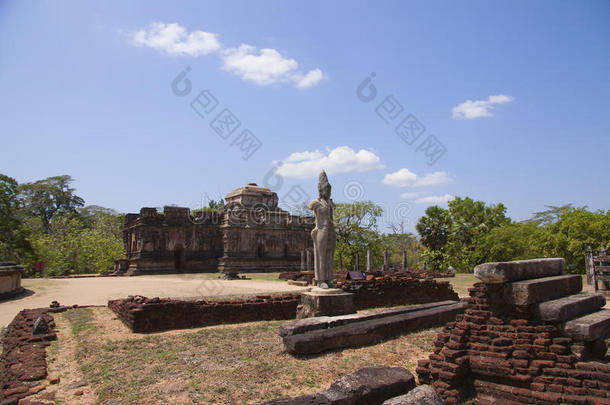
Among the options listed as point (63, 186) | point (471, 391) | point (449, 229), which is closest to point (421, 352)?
point (471, 391)

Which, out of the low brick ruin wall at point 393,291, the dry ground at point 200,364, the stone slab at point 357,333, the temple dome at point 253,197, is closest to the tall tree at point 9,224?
the dry ground at point 200,364

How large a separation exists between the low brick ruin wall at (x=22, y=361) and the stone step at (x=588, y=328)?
6218mm

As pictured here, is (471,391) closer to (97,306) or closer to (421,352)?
(421,352)

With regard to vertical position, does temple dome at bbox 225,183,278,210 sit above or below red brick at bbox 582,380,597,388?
above

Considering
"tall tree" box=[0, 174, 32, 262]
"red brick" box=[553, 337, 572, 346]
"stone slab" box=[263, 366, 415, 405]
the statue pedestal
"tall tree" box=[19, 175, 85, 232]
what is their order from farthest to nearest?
"tall tree" box=[19, 175, 85, 232] → "tall tree" box=[0, 174, 32, 262] → the statue pedestal → "red brick" box=[553, 337, 572, 346] → "stone slab" box=[263, 366, 415, 405]

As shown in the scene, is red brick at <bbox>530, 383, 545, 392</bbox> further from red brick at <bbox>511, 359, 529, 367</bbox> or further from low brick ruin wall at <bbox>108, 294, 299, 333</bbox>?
low brick ruin wall at <bbox>108, 294, 299, 333</bbox>

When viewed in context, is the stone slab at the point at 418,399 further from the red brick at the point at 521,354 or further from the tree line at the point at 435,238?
the tree line at the point at 435,238

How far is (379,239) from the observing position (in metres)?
37.3

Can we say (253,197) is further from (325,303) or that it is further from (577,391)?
(577,391)

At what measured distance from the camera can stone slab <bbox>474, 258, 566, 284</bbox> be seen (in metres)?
4.69

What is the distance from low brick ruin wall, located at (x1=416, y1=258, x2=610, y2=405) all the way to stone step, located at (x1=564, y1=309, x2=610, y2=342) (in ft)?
0.26

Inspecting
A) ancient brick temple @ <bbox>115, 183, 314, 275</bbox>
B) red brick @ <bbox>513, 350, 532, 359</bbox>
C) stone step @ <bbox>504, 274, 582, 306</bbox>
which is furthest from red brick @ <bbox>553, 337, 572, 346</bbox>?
ancient brick temple @ <bbox>115, 183, 314, 275</bbox>

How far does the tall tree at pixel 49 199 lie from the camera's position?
50125 millimetres

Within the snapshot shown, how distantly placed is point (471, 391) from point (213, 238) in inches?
1184
